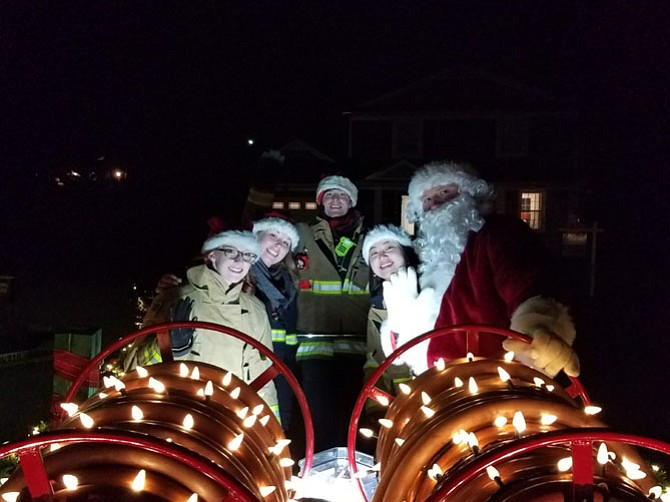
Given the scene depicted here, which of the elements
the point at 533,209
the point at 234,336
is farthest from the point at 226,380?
the point at 533,209

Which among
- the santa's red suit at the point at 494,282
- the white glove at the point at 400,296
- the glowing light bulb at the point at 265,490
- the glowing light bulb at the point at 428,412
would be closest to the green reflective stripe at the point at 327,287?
the white glove at the point at 400,296

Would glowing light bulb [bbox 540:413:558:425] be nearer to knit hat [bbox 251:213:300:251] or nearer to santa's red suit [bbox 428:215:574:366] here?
santa's red suit [bbox 428:215:574:366]

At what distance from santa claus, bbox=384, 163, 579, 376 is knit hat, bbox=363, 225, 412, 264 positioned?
0.28 metres

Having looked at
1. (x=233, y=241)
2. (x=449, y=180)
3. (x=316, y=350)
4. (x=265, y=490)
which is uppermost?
(x=449, y=180)

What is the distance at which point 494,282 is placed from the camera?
3021 millimetres

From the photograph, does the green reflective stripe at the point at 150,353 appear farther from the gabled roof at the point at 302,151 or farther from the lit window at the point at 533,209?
the gabled roof at the point at 302,151

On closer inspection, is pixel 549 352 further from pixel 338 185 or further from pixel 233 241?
pixel 338 185

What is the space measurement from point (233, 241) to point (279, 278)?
3.31ft

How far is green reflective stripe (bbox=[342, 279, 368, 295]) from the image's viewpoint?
554 centimetres

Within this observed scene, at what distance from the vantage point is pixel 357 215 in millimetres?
5816

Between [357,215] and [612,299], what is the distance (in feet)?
39.6

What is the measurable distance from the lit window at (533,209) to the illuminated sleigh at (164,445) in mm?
19917

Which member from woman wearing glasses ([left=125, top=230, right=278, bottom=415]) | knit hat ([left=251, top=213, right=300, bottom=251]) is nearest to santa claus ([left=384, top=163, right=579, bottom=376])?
woman wearing glasses ([left=125, top=230, right=278, bottom=415])

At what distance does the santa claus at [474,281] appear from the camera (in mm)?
2240
